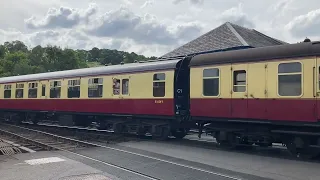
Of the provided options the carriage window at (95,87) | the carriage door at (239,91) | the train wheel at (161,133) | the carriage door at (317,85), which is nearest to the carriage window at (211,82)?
the carriage door at (239,91)

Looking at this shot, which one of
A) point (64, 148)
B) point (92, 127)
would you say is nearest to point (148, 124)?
point (64, 148)

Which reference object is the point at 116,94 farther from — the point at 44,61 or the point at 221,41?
the point at 44,61

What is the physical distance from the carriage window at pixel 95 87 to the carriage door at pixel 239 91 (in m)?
7.95

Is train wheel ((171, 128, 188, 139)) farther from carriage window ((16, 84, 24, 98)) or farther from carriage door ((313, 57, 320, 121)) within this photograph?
carriage window ((16, 84, 24, 98))

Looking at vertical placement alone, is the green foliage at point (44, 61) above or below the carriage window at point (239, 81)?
above

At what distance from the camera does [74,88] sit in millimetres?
20000

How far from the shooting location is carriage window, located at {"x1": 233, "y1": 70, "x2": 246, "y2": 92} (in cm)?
1205

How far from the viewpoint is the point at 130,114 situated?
53.5ft

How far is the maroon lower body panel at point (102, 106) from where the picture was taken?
49.1 feet

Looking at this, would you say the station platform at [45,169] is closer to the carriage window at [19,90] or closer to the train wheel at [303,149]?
the train wheel at [303,149]

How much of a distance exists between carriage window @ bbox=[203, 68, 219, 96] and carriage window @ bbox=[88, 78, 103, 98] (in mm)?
6717

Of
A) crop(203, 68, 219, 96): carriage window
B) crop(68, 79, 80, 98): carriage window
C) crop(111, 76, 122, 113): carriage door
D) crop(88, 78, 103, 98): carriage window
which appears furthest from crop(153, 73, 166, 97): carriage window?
crop(68, 79, 80, 98): carriage window

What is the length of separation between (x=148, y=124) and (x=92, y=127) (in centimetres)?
674

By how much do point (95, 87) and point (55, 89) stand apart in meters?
4.27
